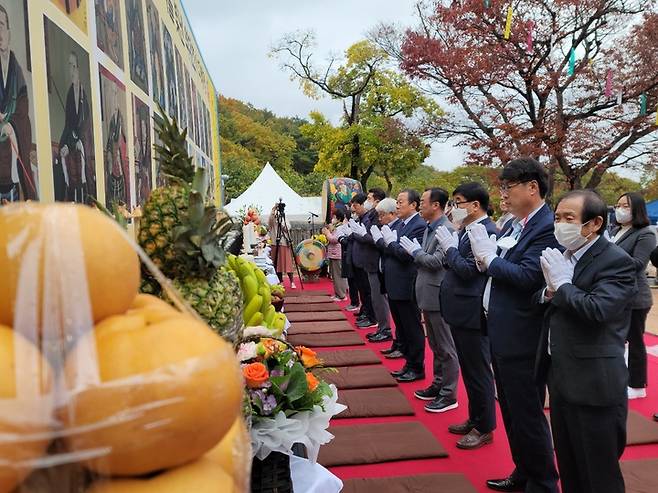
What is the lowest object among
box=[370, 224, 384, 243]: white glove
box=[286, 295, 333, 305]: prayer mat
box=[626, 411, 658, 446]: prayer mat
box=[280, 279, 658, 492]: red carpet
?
box=[280, 279, 658, 492]: red carpet

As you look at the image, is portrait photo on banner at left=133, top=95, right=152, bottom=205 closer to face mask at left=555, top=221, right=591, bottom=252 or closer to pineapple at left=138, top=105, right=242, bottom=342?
pineapple at left=138, top=105, right=242, bottom=342

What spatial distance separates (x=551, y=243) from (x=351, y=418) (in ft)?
7.30

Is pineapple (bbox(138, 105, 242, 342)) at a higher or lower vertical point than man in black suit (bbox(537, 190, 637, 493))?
higher

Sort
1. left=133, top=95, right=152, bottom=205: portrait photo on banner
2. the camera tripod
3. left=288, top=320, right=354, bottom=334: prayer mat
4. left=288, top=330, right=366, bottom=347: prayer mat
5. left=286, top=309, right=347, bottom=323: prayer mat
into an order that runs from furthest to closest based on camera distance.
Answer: the camera tripod
left=286, top=309, right=347, bottom=323: prayer mat
left=288, top=320, right=354, bottom=334: prayer mat
left=288, top=330, right=366, bottom=347: prayer mat
left=133, top=95, right=152, bottom=205: portrait photo on banner

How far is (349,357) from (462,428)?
6.82 ft

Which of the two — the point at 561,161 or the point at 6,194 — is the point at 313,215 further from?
the point at 6,194

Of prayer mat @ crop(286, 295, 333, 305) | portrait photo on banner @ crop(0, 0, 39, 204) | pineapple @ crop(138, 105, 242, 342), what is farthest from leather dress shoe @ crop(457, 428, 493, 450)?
prayer mat @ crop(286, 295, 333, 305)

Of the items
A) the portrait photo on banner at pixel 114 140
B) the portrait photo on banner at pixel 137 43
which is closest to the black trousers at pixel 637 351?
the portrait photo on banner at pixel 114 140

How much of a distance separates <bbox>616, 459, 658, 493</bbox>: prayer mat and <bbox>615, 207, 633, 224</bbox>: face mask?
201 cm

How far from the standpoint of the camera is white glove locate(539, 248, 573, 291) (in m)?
2.31

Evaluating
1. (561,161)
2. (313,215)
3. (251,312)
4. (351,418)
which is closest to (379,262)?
(351,418)

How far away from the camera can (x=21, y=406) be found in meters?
0.49

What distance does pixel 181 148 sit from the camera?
5.08ft

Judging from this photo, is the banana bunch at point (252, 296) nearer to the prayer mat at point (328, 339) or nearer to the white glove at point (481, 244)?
the white glove at point (481, 244)
